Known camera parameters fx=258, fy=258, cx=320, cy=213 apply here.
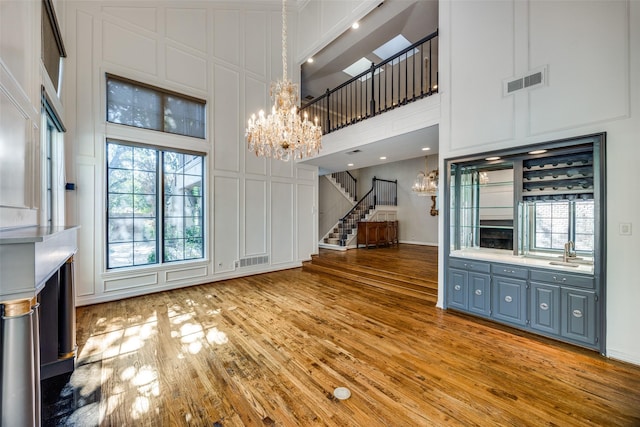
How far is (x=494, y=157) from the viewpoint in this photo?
3.57 metres

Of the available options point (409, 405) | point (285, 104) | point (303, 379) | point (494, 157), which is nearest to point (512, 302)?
point (494, 157)

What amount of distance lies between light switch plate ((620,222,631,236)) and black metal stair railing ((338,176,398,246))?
264 inches

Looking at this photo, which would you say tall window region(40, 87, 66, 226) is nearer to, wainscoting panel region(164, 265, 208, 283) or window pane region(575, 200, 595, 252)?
wainscoting panel region(164, 265, 208, 283)

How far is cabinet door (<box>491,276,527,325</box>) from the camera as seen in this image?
327cm

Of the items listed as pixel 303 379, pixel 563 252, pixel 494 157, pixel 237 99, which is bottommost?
pixel 303 379

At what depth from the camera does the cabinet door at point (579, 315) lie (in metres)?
2.79

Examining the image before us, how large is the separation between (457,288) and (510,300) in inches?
26.0

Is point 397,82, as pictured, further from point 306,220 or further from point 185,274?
point 185,274

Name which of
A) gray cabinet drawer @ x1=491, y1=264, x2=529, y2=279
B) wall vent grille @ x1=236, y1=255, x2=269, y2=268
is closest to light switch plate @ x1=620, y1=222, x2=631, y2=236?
gray cabinet drawer @ x1=491, y1=264, x2=529, y2=279

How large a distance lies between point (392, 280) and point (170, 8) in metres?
6.96

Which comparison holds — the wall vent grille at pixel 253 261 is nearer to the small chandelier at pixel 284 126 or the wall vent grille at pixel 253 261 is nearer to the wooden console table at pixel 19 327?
the small chandelier at pixel 284 126

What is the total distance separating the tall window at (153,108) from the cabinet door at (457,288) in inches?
217

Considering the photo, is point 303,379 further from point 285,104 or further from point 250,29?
point 250,29

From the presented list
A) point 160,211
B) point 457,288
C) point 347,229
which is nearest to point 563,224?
point 457,288
